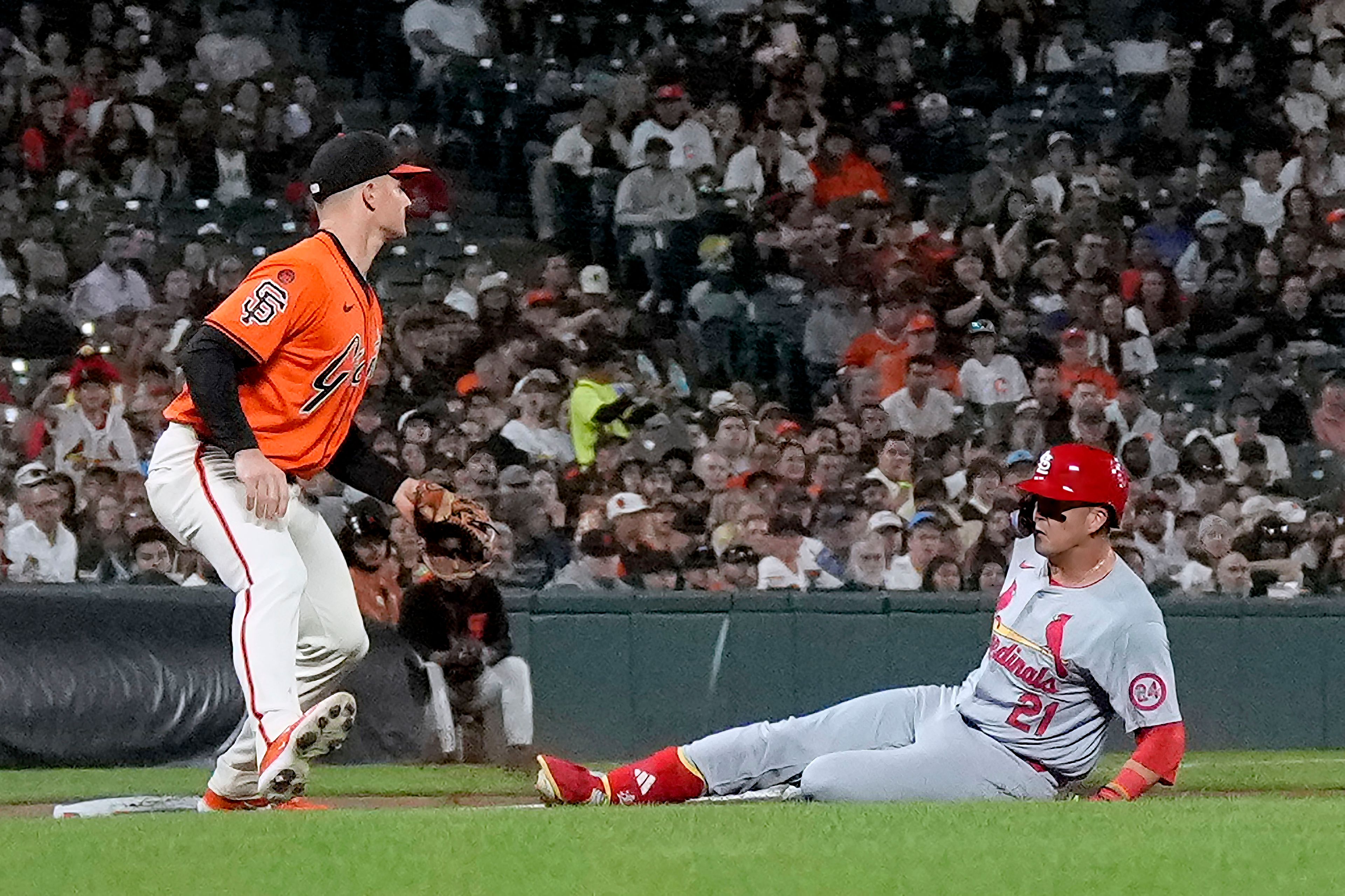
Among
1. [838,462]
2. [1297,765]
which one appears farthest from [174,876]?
[838,462]

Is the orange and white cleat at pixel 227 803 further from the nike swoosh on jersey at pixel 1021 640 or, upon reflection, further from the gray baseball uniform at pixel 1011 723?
the nike swoosh on jersey at pixel 1021 640

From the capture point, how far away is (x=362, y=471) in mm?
5363

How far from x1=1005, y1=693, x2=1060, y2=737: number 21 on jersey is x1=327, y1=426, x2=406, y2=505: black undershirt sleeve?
175 cm

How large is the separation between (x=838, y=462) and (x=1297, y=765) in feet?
9.40

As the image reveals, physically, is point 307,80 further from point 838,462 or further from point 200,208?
point 838,462

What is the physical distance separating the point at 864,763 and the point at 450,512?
49.9 inches

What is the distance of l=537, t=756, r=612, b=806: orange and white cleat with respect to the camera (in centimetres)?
502

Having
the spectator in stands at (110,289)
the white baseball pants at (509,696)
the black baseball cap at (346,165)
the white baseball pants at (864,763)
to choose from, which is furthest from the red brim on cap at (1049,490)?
the spectator in stands at (110,289)

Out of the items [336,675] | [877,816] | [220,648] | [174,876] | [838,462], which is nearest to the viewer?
[174,876]

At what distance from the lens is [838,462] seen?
34.2ft

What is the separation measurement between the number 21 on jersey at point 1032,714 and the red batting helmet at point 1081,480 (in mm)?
506

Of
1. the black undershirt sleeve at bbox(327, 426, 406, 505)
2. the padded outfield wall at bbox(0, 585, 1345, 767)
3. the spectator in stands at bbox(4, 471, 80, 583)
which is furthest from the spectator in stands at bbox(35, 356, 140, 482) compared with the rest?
the black undershirt sleeve at bbox(327, 426, 406, 505)

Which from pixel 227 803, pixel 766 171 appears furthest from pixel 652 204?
pixel 227 803

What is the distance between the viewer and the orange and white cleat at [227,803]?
197 inches
